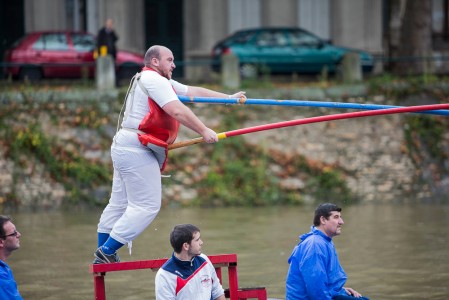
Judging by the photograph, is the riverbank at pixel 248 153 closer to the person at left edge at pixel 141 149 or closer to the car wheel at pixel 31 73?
the car wheel at pixel 31 73

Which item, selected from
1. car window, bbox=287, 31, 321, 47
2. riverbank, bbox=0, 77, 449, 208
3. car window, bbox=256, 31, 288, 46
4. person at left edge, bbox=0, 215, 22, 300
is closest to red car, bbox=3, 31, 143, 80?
riverbank, bbox=0, 77, 449, 208

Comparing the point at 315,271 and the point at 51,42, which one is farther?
the point at 51,42

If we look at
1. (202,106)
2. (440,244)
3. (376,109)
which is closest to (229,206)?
(202,106)

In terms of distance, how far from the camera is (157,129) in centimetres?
1104

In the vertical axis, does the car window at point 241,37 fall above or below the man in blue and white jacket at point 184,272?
above

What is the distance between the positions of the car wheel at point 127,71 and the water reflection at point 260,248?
209 inches

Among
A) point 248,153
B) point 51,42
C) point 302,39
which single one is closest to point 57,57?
point 51,42

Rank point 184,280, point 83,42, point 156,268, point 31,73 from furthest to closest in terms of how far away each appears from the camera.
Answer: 1. point 83,42
2. point 31,73
3. point 156,268
4. point 184,280

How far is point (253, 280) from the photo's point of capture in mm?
15578

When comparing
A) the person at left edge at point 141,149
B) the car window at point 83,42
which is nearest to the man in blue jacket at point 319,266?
the person at left edge at point 141,149

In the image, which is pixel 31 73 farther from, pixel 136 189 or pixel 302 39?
pixel 136 189

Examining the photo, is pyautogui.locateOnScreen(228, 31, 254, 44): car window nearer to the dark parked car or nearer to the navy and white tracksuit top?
the dark parked car

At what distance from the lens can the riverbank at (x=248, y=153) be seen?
2639 cm

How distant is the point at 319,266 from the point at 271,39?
21.8m
